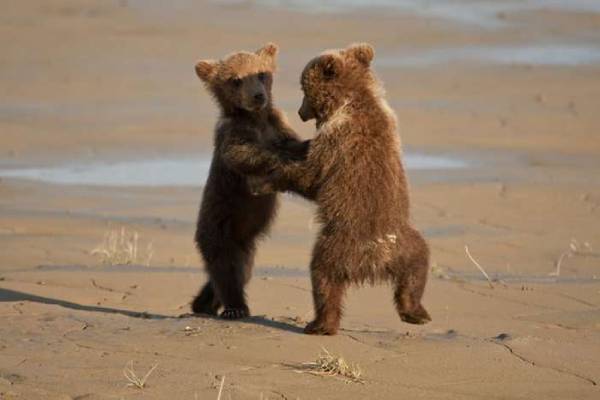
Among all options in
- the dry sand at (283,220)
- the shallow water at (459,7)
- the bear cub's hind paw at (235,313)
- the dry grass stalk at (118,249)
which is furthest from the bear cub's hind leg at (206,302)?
the shallow water at (459,7)

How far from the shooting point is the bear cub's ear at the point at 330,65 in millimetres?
8484

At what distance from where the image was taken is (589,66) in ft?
80.9

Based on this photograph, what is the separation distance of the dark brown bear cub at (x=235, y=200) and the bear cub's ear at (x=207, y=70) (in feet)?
0.52

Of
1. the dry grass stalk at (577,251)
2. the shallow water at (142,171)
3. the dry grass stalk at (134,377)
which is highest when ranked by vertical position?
the dry grass stalk at (134,377)

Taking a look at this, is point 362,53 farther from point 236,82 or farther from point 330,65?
point 236,82

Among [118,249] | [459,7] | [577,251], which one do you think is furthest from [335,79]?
[459,7]

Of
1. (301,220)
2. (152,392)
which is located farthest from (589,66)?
(152,392)

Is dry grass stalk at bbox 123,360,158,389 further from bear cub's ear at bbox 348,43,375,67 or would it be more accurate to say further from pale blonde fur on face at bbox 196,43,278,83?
pale blonde fur on face at bbox 196,43,278,83

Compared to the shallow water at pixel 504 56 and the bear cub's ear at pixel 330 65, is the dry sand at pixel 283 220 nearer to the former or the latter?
the shallow water at pixel 504 56

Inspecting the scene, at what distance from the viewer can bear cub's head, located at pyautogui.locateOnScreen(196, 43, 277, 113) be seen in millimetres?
9266

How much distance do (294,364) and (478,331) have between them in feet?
6.77

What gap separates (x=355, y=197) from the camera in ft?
26.8

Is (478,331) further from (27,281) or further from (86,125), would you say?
(86,125)

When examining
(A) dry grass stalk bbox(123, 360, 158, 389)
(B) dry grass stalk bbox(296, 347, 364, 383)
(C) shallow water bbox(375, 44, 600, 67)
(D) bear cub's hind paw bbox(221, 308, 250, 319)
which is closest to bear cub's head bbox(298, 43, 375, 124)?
(D) bear cub's hind paw bbox(221, 308, 250, 319)
